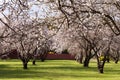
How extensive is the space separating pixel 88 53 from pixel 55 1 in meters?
53.9

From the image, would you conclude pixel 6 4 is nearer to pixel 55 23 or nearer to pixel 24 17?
pixel 24 17

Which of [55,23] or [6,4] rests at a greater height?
[6,4]

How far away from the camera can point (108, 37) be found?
46625 mm

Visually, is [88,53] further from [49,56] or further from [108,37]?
[49,56]

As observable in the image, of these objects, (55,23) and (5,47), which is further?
(5,47)

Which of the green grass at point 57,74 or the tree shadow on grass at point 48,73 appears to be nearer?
the green grass at point 57,74

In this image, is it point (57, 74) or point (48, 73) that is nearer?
point (57, 74)

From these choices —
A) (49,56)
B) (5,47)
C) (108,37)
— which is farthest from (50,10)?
(49,56)

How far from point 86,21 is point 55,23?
1713mm

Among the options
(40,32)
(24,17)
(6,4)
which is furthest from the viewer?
(40,32)

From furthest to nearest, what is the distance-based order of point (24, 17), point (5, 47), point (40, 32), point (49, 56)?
point (49, 56)
point (5, 47)
point (40, 32)
point (24, 17)

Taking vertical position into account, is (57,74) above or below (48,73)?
above

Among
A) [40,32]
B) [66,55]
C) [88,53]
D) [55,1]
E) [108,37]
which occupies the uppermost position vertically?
[55,1]

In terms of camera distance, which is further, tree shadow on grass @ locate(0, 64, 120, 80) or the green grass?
tree shadow on grass @ locate(0, 64, 120, 80)
